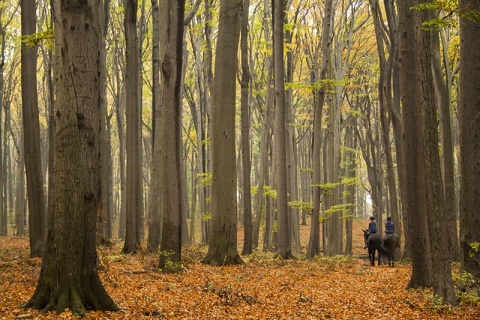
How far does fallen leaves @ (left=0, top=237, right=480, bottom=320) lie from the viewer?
685 cm

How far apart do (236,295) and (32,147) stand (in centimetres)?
656

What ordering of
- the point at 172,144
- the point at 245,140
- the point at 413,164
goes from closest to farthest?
the point at 413,164
the point at 172,144
the point at 245,140

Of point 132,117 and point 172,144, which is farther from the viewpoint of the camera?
point 132,117

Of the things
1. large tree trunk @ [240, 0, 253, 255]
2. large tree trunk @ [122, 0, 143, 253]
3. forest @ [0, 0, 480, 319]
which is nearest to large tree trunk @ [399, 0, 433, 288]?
forest @ [0, 0, 480, 319]

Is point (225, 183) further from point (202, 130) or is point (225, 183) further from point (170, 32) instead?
point (202, 130)

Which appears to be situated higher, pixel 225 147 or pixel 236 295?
pixel 225 147

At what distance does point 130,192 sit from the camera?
554 inches

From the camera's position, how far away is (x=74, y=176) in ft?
19.8

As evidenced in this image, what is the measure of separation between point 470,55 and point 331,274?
612cm

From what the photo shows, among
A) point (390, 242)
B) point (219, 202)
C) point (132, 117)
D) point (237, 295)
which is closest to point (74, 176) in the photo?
point (237, 295)

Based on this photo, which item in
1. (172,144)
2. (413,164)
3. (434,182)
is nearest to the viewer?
(434,182)

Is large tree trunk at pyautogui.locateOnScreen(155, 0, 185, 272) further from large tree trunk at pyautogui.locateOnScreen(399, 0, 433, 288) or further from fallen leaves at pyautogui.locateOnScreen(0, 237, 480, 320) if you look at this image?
large tree trunk at pyautogui.locateOnScreen(399, 0, 433, 288)

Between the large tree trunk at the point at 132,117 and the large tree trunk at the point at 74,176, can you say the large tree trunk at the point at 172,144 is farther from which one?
the large tree trunk at the point at 132,117

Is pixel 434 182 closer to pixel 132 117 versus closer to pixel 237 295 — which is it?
pixel 237 295
